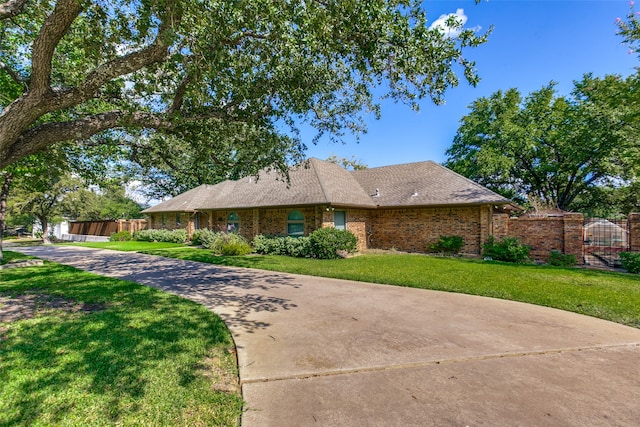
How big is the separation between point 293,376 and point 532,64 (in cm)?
1341

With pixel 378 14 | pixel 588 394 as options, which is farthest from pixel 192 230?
pixel 588 394

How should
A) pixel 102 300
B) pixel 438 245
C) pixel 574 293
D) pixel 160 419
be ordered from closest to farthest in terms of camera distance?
pixel 160 419 → pixel 102 300 → pixel 574 293 → pixel 438 245

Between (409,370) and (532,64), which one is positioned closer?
(409,370)

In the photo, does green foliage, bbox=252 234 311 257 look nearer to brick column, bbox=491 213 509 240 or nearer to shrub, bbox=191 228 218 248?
shrub, bbox=191 228 218 248

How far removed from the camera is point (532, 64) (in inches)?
428

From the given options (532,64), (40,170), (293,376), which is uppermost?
(532,64)

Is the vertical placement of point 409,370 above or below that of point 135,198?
below

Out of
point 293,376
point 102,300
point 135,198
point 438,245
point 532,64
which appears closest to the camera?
point 293,376

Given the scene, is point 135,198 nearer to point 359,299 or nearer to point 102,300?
point 102,300

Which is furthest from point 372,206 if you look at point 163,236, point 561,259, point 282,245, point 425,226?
point 163,236

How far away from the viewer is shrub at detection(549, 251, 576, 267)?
36.9 ft

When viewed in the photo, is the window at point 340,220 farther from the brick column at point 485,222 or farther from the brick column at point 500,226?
the brick column at point 500,226

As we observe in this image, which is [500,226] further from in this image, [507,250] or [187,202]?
[187,202]

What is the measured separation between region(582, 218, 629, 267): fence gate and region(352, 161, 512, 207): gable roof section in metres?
4.36
